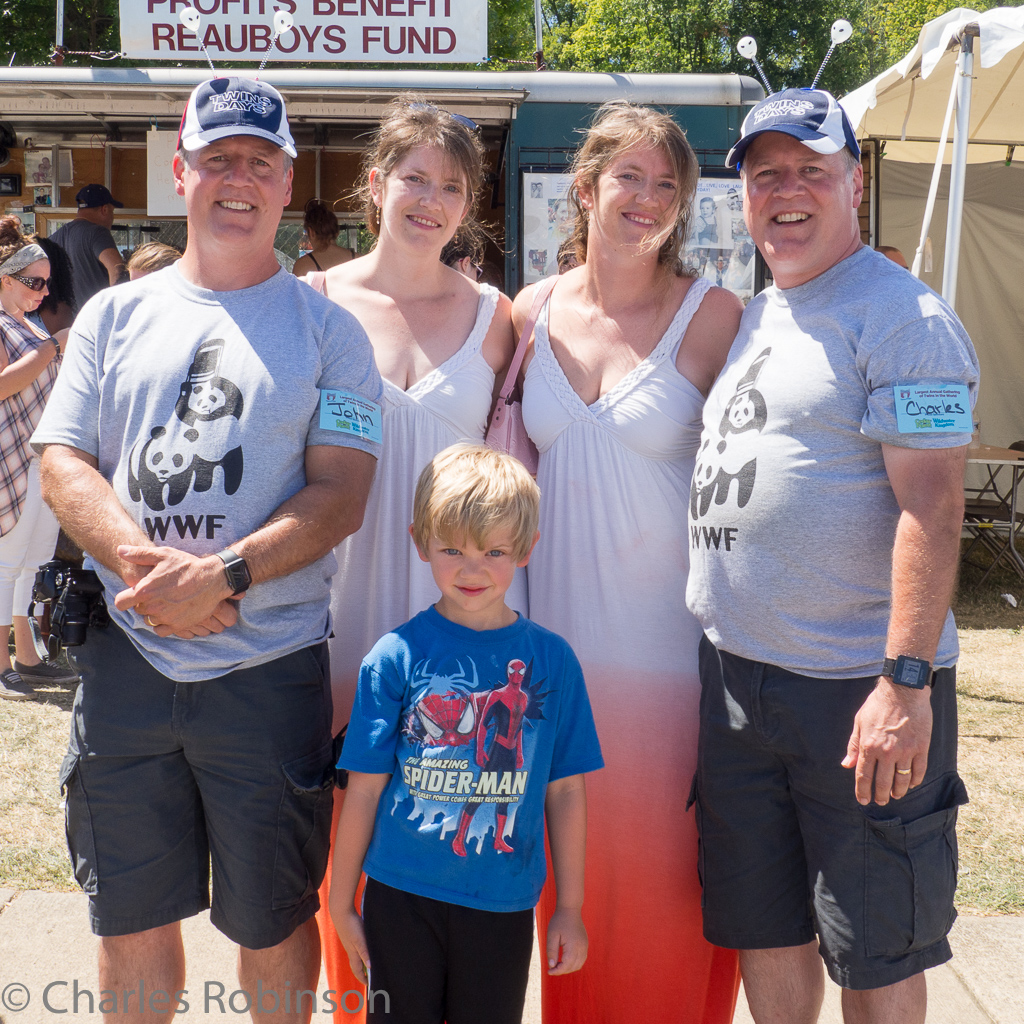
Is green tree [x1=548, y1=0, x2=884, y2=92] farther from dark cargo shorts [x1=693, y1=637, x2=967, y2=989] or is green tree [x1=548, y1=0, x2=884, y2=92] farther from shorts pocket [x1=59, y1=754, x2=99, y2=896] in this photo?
shorts pocket [x1=59, y1=754, x2=99, y2=896]

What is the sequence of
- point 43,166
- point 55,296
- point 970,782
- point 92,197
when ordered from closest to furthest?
point 970,782 < point 55,296 < point 92,197 < point 43,166

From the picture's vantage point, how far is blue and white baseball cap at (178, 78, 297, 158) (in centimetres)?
202

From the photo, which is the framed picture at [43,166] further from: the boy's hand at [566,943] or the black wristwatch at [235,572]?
the boy's hand at [566,943]

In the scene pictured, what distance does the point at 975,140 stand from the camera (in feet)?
25.9

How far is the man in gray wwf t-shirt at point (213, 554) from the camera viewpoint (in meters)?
1.90

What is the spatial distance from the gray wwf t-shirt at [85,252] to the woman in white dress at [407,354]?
515 centimetres

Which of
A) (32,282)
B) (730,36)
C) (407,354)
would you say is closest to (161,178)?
(32,282)

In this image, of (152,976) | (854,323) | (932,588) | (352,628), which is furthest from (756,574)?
(152,976)

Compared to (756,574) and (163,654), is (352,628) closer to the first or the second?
(163,654)

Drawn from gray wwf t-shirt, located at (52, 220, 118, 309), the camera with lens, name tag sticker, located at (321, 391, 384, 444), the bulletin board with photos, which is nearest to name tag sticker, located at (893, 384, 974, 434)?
name tag sticker, located at (321, 391, 384, 444)

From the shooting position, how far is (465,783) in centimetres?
182

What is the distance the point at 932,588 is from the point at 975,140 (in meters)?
7.56

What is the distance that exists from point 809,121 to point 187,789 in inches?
75.0

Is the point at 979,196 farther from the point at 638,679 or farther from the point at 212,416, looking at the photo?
the point at 212,416
